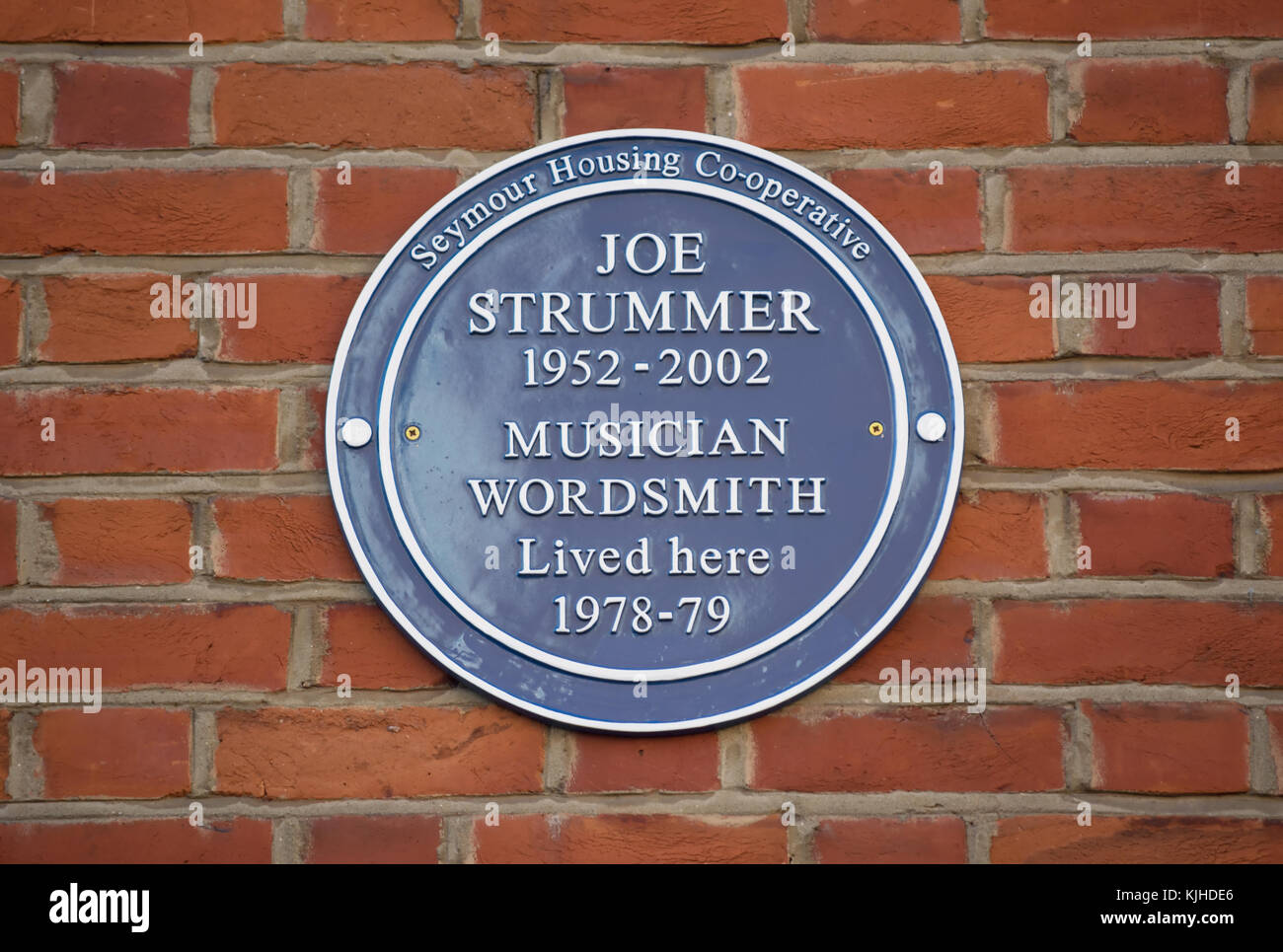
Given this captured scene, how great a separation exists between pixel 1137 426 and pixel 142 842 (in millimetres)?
1224

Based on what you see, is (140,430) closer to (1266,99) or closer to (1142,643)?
(1142,643)

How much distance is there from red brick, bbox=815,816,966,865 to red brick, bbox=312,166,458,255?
84 centimetres

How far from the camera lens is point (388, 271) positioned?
1494mm

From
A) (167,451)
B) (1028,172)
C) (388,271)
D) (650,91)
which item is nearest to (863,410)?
(1028,172)

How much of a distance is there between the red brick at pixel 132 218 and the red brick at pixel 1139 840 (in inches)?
42.7

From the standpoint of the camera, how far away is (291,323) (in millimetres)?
1508

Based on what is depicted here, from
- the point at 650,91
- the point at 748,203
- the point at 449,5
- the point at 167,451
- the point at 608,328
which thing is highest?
the point at 449,5

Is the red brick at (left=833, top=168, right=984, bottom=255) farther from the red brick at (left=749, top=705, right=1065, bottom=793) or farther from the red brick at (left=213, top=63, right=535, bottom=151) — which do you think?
the red brick at (left=749, top=705, right=1065, bottom=793)

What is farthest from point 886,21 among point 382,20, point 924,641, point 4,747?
point 4,747

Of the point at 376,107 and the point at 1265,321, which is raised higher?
the point at 376,107

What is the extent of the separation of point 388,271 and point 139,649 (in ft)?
1.69

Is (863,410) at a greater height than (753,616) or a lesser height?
greater

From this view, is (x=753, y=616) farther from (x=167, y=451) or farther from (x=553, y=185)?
(x=167, y=451)

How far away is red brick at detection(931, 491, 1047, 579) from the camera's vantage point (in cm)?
148
